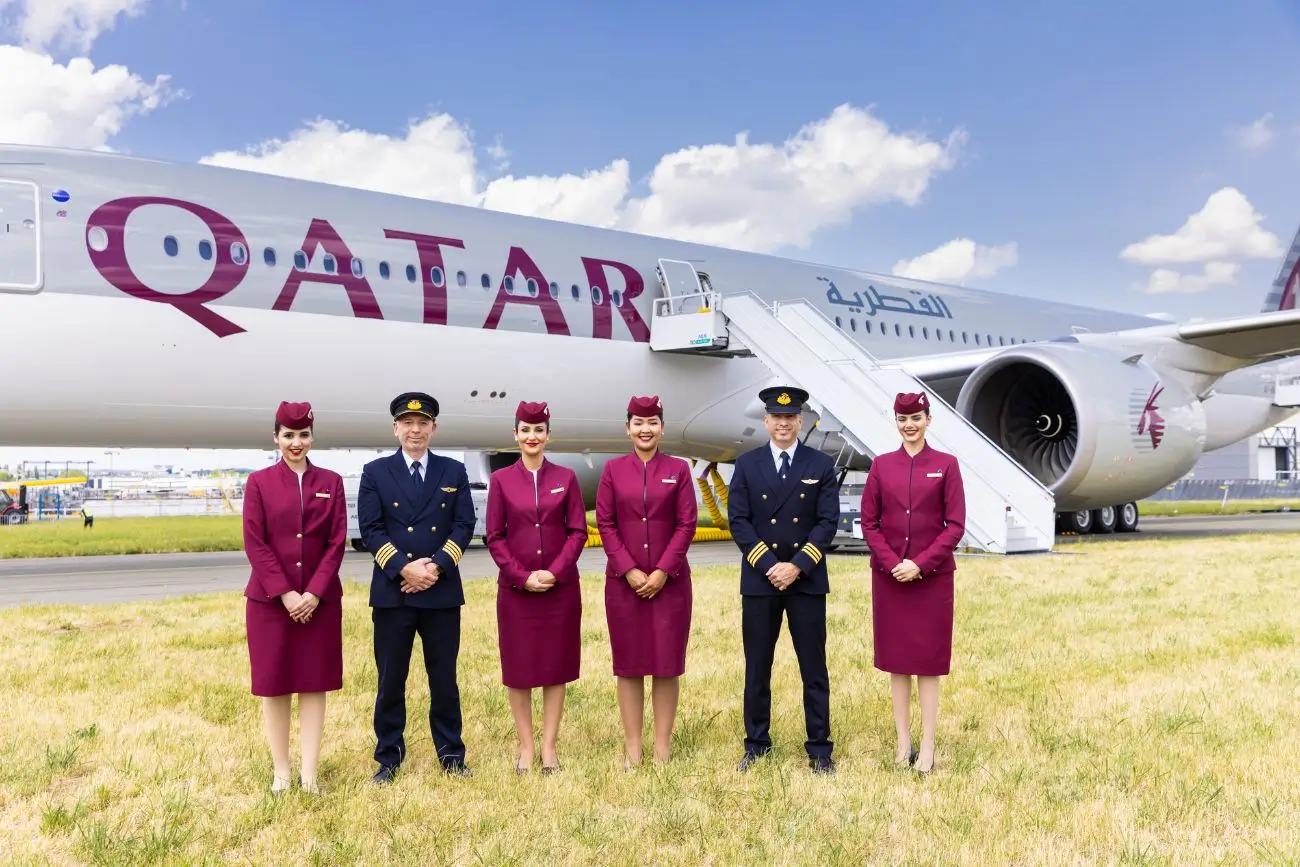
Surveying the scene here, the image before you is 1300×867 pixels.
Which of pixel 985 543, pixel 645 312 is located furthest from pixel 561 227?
pixel 985 543

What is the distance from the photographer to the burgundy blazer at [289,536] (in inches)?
149

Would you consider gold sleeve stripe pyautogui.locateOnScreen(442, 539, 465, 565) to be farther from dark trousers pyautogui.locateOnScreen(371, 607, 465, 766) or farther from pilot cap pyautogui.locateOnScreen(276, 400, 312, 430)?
pilot cap pyautogui.locateOnScreen(276, 400, 312, 430)

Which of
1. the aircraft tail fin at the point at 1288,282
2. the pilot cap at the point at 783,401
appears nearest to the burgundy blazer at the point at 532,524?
the pilot cap at the point at 783,401

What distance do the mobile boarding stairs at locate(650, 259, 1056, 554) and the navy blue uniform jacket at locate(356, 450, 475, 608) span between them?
7741mm

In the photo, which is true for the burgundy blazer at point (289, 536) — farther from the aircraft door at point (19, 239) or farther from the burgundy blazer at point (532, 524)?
the aircraft door at point (19, 239)

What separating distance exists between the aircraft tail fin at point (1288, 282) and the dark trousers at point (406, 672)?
21.2 meters

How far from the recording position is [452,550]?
408 centimetres

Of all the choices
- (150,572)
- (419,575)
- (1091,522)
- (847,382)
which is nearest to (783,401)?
(419,575)

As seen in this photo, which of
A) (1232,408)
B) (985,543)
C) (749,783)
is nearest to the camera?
(749,783)

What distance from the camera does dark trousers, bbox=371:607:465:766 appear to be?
405 centimetres

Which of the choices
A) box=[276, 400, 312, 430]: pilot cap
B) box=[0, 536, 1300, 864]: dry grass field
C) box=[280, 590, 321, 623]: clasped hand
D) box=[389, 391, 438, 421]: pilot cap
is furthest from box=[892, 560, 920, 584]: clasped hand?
box=[276, 400, 312, 430]: pilot cap

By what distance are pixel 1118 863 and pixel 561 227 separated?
10370 mm

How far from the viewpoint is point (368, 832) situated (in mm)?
3385

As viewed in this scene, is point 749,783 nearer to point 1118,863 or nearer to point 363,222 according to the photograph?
point 1118,863
